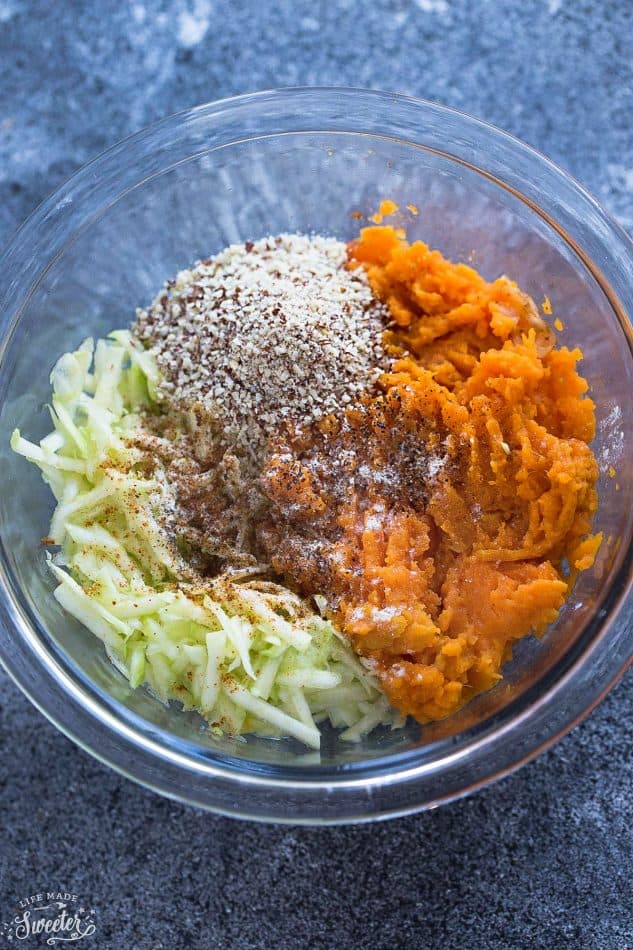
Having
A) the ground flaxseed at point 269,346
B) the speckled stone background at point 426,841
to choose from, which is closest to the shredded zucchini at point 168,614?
the ground flaxseed at point 269,346

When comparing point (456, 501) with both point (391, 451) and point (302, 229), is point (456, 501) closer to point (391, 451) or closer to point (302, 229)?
point (391, 451)

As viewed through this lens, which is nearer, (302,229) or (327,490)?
(327,490)

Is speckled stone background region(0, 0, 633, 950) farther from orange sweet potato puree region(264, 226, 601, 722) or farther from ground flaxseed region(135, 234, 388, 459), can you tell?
ground flaxseed region(135, 234, 388, 459)

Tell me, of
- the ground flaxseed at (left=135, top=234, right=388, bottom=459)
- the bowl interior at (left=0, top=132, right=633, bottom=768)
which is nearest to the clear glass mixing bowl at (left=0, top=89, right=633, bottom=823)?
the bowl interior at (left=0, top=132, right=633, bottom=768)

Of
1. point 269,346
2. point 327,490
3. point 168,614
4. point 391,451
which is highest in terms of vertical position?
point 269,346

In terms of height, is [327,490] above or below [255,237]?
below

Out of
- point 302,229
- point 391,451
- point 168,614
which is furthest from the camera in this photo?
point 302,229

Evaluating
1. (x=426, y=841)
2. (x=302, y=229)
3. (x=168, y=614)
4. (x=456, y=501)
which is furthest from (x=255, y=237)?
(x=426, y=841)

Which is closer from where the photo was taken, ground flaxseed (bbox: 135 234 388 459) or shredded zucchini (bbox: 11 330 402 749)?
shredded zucchini (bbox: 11 330 402 749)
